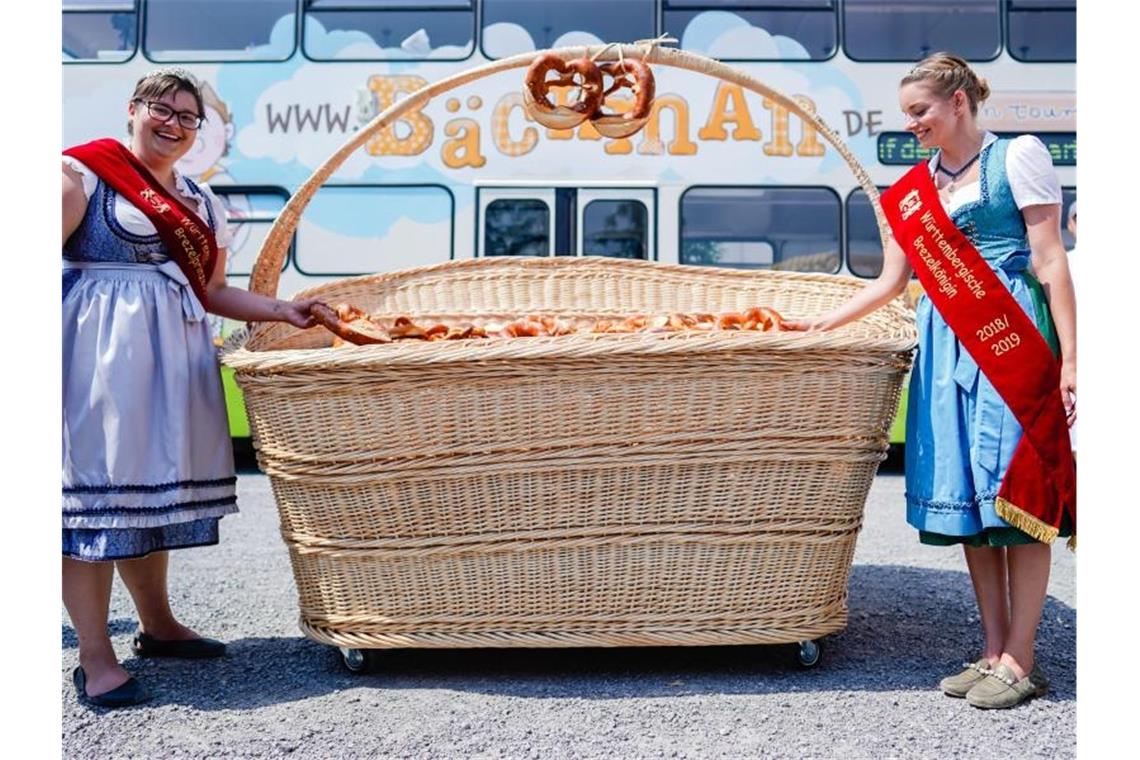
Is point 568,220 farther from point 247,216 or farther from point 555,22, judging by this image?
point 247,216

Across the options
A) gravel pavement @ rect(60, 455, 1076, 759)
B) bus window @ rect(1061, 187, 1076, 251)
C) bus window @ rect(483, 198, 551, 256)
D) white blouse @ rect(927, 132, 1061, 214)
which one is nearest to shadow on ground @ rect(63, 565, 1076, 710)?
gravel pavement @ rect(60, 455, 1076, 759)

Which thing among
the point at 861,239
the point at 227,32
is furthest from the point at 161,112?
the point at 861,239

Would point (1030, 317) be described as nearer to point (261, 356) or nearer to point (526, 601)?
point (526, 601)

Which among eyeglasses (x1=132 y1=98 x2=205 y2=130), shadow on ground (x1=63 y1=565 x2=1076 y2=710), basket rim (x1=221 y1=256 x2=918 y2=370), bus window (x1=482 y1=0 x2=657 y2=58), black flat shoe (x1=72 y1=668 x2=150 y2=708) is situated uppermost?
bus window (x1=482 y1=0 x2=657 y2=58)

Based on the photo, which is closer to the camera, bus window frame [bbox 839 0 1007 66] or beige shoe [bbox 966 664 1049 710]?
Answer: beige shoe [bbox 966 664 1049 710]

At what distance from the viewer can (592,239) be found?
6.11m

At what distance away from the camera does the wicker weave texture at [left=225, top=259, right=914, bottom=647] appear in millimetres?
2295

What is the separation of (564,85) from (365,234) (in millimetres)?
3507

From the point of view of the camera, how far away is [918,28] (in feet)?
20.1

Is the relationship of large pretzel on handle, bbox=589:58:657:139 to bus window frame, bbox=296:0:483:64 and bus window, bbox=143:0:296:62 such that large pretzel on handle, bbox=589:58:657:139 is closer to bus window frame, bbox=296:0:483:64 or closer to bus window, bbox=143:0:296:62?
bus window frame, bbox=296:0:483:64

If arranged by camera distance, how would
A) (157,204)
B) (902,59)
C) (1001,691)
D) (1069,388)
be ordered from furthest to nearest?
(902,59) < (157,204) < (1001,691) < (1069,388)

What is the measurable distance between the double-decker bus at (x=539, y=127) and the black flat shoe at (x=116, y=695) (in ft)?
12.9

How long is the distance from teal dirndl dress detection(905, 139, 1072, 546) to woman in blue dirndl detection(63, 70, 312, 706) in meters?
1.81

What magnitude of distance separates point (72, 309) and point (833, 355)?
1.85 metres
